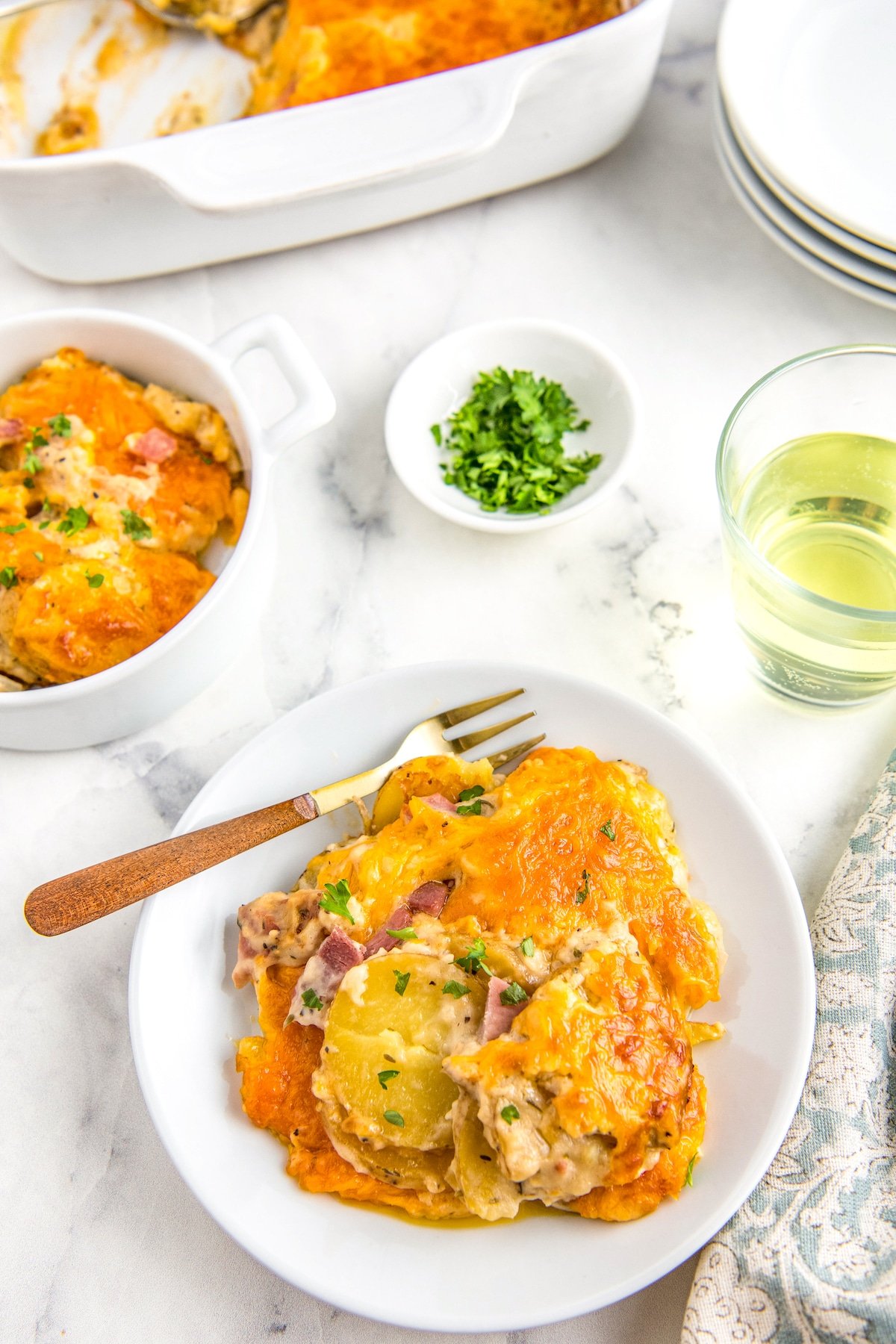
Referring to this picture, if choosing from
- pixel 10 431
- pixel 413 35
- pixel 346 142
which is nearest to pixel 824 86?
pixel 413 35

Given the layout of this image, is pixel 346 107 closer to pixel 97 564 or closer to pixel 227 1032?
pixel 97 564

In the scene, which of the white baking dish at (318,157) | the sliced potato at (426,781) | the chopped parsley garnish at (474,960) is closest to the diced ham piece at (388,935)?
the chopped parsley garnish at (474,960)

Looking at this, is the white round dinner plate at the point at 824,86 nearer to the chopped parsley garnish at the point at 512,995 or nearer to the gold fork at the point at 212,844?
the gold fork at the point at 212,844

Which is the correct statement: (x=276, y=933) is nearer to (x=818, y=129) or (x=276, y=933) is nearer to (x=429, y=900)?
(x=429, y=900)

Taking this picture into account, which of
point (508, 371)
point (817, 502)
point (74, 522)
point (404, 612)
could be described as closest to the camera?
point (74, 522)

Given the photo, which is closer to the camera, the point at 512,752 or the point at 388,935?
the point at 388,935

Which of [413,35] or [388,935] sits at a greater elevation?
[413,35]
